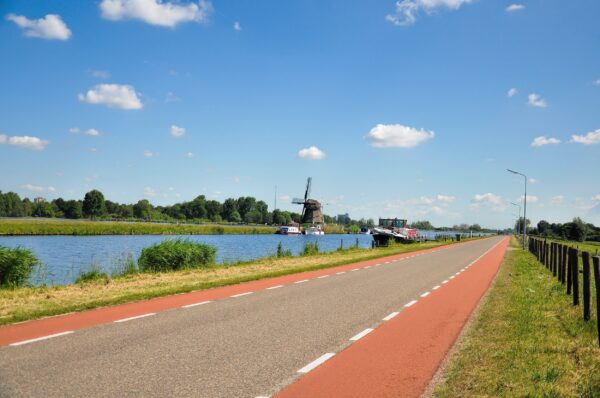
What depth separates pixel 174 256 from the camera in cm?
2348

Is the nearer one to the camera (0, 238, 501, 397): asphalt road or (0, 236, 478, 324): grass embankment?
(0, 238, 501, 397): asphalt road

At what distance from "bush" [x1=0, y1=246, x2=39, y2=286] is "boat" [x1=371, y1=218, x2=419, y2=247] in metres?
49.9

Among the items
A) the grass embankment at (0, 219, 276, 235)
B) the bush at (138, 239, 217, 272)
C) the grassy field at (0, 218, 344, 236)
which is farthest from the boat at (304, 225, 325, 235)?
the bush at (138, 239, 217, 272)

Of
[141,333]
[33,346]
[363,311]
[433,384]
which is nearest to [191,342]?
[141,333]

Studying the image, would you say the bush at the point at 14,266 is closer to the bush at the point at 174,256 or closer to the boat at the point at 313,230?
the bush at the point at 174,256

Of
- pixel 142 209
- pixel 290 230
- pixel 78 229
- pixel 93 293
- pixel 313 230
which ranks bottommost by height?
pixel 93 293

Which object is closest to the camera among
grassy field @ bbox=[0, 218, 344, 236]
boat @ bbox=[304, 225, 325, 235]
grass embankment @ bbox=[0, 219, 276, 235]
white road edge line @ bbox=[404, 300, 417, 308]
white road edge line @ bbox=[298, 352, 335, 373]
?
white road edge line @ bbox=[298, 352, 335, 373]

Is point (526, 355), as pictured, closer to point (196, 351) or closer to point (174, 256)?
point (196, 351)

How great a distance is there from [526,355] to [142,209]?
179719 mm

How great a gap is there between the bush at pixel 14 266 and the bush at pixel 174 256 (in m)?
5.42

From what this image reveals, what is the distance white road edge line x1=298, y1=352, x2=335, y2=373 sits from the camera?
6.30 m

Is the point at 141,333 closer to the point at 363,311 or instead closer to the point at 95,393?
the point at 95,393

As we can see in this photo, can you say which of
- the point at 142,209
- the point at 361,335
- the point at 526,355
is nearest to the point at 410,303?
the point at 361,335

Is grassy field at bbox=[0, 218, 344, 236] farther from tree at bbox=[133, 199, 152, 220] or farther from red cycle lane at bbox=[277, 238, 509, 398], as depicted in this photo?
tree at bbox=[133, 199, 152, 220]
